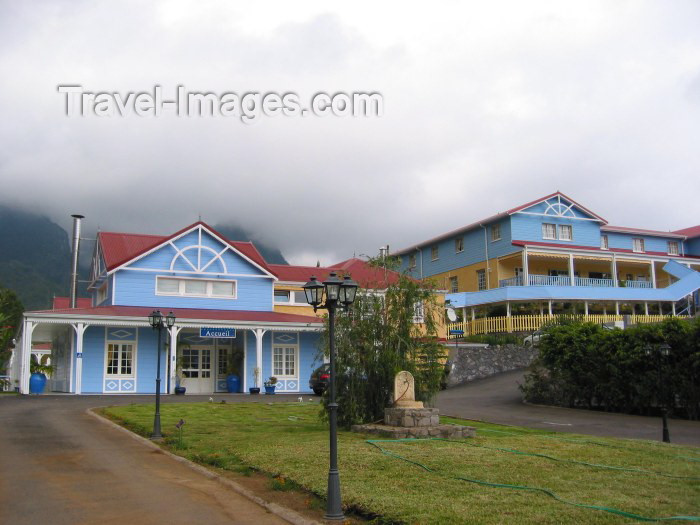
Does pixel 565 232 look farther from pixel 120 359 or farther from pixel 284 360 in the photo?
pixel 120 359

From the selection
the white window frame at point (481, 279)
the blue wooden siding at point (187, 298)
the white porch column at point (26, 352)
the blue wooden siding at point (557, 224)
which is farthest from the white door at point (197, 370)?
the blue wooden siding at point (557, 224)

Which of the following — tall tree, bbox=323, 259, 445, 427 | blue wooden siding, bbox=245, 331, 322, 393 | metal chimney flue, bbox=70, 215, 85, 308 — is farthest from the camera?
metal chimney flue, bbox=70, 215, 85, 308

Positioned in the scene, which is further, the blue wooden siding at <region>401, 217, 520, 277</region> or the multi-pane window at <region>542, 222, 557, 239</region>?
the multi-pane window at <region>542, 222, 557, 239</region>

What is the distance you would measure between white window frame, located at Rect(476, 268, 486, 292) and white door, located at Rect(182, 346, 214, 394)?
19.2 metres

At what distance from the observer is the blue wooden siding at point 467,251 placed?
41.5 m

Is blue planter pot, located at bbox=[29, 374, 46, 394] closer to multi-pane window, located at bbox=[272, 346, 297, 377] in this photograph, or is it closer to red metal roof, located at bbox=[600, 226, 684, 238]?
multi-pane window, located at bbox=[272, 346, 297, 377]

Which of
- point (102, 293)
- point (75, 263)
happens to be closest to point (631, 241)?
point (102, 293)

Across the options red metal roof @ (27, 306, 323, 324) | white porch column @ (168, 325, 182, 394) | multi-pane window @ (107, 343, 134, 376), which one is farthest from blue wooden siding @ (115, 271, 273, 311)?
white porch column @ (168, 325, 182, 394)

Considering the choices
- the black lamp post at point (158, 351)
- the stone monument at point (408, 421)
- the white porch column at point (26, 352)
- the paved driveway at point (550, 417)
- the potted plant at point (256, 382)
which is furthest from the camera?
the potted plant at point (256, 382)

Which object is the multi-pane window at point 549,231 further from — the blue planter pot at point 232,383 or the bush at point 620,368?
the blue planter pot at point 232,383

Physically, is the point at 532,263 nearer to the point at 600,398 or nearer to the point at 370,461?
the point at 600,398

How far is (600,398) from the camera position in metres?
21.0

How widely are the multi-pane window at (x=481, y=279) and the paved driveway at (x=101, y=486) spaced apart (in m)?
31.1

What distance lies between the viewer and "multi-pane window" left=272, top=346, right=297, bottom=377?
1221 inches
